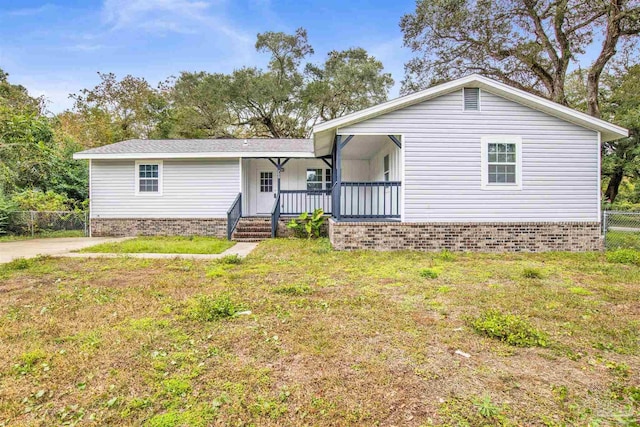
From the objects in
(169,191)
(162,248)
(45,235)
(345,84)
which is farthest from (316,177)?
(345,84)

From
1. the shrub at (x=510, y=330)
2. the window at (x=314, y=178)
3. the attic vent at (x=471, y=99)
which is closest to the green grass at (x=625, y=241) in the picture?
the attic vent at (x=471, y=99)

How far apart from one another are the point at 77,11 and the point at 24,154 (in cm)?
828

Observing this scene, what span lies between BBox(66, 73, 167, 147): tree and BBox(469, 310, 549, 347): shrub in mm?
25996

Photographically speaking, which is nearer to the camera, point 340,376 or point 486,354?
point 340,376

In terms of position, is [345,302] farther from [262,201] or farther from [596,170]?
[262,201]

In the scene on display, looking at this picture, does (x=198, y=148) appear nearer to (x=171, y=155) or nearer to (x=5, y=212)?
(x=171, y=155)

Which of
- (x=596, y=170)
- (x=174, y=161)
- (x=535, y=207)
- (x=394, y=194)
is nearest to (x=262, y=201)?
(x=174, y=161)

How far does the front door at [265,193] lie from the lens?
1338cm

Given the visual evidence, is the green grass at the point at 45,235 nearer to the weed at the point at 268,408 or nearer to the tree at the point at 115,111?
the tree at the point at 115,111

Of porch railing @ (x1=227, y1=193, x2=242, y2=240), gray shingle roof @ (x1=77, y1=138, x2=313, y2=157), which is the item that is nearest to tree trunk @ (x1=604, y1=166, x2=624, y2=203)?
gray shingle roof @ (x1=77, y1=138, x2=313, y2=157)

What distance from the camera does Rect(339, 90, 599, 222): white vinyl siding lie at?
859cm

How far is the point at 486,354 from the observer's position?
2861mm

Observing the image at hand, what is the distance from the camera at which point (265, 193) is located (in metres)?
13.4

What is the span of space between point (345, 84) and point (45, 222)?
63.4 ft
